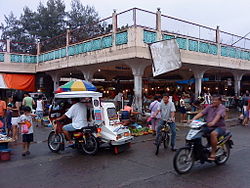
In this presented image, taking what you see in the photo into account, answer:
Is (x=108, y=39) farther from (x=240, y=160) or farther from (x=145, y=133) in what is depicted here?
(x=240, y=160)

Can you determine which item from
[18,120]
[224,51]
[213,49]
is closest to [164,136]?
[18,120]

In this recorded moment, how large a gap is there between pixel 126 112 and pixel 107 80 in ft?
47.9

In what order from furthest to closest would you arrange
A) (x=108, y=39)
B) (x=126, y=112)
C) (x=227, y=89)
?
(x=227, y=89) < (x=108, y=39) < (x=126, y=112)

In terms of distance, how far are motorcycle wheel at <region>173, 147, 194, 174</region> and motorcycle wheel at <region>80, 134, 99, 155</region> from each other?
8.50 ft

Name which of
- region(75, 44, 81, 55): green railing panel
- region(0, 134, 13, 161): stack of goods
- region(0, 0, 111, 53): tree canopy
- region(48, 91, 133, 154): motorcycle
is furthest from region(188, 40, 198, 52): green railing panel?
region(0, 0, 111, 53): tree canopy

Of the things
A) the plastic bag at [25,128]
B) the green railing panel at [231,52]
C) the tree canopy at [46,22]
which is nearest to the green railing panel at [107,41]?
the plastic bag at [25,128]

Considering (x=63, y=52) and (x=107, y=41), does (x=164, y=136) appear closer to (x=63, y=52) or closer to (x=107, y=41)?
(x=107, y=41)

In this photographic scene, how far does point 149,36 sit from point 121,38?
1.46 m

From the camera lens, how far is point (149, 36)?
41.7 feet

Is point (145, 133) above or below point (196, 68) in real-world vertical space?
below

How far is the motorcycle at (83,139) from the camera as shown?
23.1 feet

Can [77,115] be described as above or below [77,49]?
below

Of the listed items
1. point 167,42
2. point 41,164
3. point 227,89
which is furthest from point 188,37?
point 227,89

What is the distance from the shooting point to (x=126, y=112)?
10.1 m
